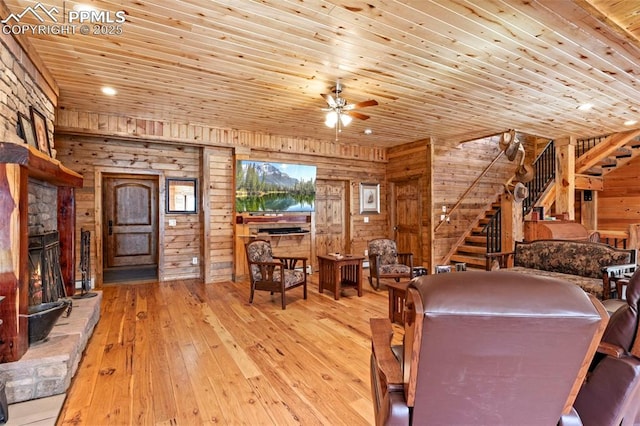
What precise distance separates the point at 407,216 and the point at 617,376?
6120mm

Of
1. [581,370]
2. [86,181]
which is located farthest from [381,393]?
[86,181]

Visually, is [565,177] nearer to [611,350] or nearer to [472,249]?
[472,249]

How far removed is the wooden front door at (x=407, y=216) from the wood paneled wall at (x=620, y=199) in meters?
4.64

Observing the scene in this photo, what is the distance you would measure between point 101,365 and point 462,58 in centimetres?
431

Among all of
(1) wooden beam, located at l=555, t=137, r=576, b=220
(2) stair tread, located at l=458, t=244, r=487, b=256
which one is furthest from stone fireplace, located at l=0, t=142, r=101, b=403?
(1) wooden beam, located at l=555, t=137, r=576, b=220

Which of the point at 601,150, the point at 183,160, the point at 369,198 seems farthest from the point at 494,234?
the point at 183,160

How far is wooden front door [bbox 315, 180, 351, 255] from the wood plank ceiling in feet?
7.66

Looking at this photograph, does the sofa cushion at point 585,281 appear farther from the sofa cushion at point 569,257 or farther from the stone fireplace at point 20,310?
the stone fireplace at point 20,310

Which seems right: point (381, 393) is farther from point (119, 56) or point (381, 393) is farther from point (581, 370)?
point (119, 56)

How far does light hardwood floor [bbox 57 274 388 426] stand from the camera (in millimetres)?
2109

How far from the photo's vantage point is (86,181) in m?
5.37

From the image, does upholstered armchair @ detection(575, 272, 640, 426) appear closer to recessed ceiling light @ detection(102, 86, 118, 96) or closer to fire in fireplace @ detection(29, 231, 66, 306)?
fire in fireplace @ detection(29, 231, 66, 306)

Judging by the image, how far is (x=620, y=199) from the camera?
24.8 ft

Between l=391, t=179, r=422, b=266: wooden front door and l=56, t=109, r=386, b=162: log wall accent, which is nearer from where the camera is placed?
l=56, t=109, r=386, b=162: log wall accent
